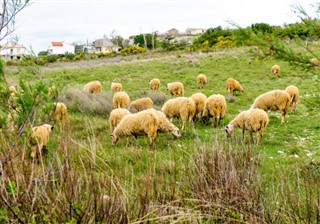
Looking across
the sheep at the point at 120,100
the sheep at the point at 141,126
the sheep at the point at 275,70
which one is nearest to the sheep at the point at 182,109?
the sheep at the point at 120,100

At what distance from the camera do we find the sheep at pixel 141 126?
30.7 feet

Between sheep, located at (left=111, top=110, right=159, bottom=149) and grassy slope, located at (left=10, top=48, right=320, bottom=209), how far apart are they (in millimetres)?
285

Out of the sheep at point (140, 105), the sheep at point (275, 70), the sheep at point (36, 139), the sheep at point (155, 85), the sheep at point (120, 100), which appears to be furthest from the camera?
the sheep at point (275, 70)

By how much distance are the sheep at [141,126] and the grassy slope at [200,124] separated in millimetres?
285

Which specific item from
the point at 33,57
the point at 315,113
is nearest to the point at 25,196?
the point at 33,57

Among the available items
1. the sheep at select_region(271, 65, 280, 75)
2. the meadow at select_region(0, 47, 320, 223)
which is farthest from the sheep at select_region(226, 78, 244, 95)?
the meadow at select_region(0, 47, 320, 223)

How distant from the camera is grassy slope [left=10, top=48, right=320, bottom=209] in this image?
4782mm

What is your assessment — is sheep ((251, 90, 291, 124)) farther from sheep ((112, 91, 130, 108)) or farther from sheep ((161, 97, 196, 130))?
sheep ((112, 91, 130, 108))

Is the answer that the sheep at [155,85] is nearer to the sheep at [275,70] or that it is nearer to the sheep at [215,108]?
the sheep at [275,70]

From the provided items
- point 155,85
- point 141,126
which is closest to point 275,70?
point 155,85

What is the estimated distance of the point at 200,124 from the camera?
1266 cm

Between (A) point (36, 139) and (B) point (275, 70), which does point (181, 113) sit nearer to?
(A) point (36, 139)

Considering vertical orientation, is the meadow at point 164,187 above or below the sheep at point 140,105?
above

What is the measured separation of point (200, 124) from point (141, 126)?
12.4 feet
